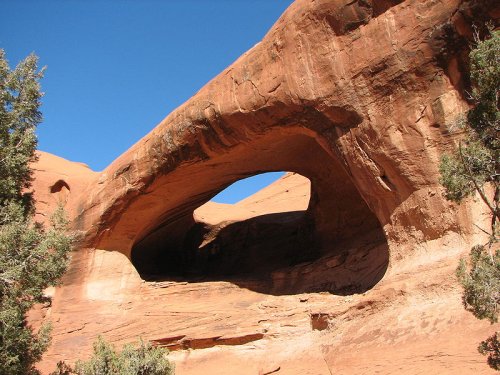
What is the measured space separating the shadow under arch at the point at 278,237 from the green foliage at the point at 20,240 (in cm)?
428

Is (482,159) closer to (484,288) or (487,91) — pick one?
(487,91)

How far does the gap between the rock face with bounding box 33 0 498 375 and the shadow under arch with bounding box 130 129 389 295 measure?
6cm

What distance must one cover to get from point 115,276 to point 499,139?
37.4ft

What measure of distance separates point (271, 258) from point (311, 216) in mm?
2108

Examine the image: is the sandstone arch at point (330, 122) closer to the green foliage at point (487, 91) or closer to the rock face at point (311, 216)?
the rock face at point (311, 216)

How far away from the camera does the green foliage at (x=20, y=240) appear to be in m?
9.59

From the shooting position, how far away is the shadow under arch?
44.1ft

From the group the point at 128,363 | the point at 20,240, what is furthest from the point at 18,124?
the point at 128,363

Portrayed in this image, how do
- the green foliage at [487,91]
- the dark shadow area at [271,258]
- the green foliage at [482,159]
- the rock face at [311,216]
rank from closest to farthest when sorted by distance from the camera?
the green foliage at [482,159] < the green foliage at [487,91] < the rock face at [311,216] < the dark shadow area at [271,258]

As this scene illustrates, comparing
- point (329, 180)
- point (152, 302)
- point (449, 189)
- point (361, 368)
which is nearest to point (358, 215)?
point (329, 180)

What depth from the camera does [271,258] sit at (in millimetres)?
17562

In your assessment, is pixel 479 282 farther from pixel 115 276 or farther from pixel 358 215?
pixel 115 276

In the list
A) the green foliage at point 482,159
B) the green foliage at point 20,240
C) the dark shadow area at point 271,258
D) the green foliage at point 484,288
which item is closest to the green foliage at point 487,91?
the green foliage at point 482,159

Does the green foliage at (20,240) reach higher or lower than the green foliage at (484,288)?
higher
